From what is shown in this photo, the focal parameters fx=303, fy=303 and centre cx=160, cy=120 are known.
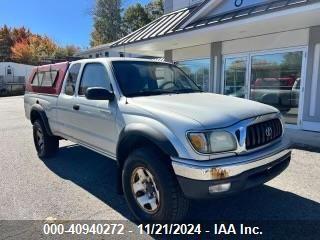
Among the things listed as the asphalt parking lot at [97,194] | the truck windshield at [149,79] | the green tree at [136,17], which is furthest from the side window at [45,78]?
the green tree at [136,17]

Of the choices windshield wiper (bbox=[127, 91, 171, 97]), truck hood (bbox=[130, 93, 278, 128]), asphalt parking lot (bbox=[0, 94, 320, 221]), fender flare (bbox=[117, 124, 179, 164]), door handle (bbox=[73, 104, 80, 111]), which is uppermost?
windshield wiper (bbox=[127, 91, 171, 97])

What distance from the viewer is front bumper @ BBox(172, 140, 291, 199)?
2.93 meters

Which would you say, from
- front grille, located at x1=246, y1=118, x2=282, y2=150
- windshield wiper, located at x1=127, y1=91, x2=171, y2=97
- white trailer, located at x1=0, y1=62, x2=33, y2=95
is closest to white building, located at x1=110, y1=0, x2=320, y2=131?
front grille, located at x1=246, y1=118, x2=282, y2=150

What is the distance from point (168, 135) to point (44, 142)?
401 cm

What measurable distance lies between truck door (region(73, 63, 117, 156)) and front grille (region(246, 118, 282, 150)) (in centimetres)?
173

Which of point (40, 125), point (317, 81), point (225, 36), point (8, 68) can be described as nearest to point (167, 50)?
point (225, 36)

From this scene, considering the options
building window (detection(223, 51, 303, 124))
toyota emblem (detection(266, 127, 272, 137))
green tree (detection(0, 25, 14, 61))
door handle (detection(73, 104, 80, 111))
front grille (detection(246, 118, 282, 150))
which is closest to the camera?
front grille (detection(246, 118, 282, 150))

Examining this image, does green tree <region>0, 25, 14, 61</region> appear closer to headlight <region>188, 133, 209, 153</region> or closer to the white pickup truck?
the white pickup truck

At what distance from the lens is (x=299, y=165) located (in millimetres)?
5719

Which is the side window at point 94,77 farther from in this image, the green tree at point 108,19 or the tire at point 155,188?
the green tree at point 108,19

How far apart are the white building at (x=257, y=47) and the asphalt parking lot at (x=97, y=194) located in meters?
3.28

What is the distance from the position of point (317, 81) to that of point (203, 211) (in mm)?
6485

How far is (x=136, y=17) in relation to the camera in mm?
50438

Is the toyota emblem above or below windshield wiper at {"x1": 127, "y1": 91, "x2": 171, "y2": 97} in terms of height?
below
